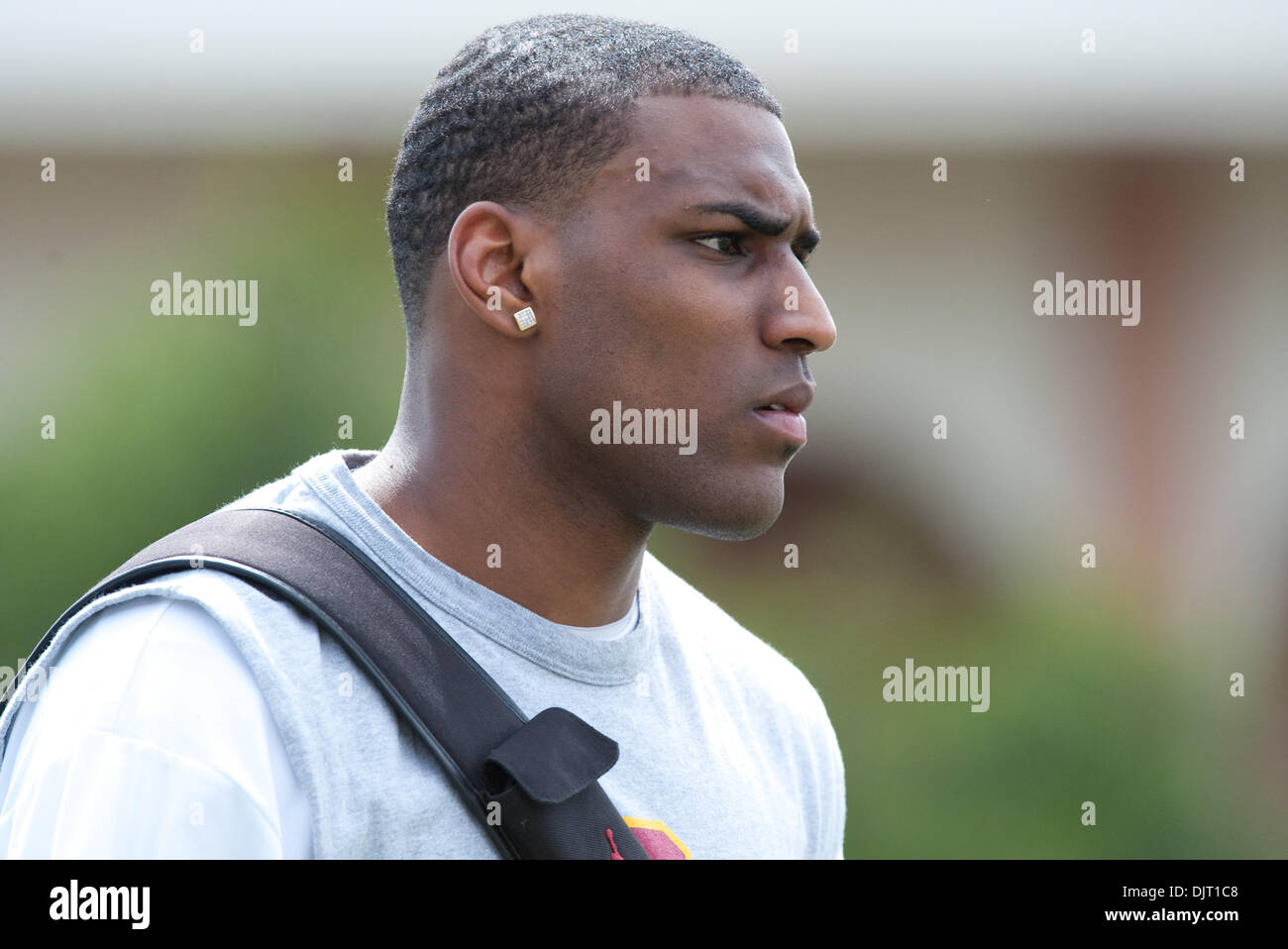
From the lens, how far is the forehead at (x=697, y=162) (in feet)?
7.05

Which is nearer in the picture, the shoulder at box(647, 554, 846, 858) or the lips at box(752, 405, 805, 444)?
the lips at box(752, 405, 805, 444)

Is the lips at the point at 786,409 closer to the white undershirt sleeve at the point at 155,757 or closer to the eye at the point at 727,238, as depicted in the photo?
the eye at the point at 727,238

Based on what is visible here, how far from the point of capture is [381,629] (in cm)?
187

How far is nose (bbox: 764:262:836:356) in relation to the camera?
2170 mm

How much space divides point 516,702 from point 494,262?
73cm

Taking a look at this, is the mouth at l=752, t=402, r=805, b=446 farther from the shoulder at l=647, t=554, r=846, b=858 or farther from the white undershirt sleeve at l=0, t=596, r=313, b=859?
the white undershirt sleeve at l=0, t=596, r=313, b=859

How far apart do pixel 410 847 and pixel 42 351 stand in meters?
5.17

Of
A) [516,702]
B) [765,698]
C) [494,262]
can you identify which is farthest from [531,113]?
[765,698]

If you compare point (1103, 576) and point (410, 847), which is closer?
point (410, 847)

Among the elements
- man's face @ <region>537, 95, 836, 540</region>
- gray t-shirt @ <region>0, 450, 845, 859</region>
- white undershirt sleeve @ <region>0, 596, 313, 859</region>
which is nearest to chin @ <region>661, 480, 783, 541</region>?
man's face @ <region>537, 95, 836, 540</region>

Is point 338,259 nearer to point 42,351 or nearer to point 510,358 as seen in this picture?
point 42,351

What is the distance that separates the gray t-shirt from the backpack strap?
3 cm

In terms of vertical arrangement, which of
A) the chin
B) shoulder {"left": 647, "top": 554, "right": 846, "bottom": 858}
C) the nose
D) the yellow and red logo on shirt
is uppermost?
the nose

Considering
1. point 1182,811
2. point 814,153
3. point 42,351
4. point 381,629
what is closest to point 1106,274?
point 814,153
